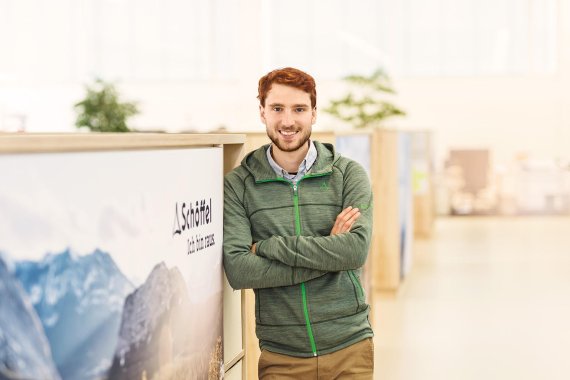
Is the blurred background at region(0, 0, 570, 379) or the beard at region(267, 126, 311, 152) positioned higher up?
the blurred background at region(0, 0, 570, 379)

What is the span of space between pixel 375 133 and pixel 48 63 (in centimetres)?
1638

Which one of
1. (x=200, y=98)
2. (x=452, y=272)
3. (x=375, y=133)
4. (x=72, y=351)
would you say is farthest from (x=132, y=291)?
(x=200, y=98)

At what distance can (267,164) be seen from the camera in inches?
124

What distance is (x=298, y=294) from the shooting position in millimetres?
3076

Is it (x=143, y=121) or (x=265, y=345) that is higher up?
(x=143, y=121)

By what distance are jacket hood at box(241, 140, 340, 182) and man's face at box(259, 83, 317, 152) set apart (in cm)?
8

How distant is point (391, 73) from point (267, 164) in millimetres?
18506

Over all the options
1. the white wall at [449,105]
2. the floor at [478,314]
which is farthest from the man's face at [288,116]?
the white wall at [449,105]

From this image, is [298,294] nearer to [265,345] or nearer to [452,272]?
[265,345]

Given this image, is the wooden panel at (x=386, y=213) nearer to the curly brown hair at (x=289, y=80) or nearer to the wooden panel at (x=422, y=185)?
the wooden panel at (x=422, y=185)

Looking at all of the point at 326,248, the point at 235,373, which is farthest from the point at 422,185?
the point at 326,248

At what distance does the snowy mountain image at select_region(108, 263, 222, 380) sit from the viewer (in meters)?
2.28

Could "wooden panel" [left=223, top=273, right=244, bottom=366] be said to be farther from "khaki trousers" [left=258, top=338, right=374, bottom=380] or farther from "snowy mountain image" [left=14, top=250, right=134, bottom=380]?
"snowy mountain image" [left=14, top=250, right=134, bottom=380]

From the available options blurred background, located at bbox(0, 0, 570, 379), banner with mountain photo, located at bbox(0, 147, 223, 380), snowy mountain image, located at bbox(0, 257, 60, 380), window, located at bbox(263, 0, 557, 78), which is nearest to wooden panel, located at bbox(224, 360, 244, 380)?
banner with mountain photo, located at bbox(0, 147, 223, 380)
